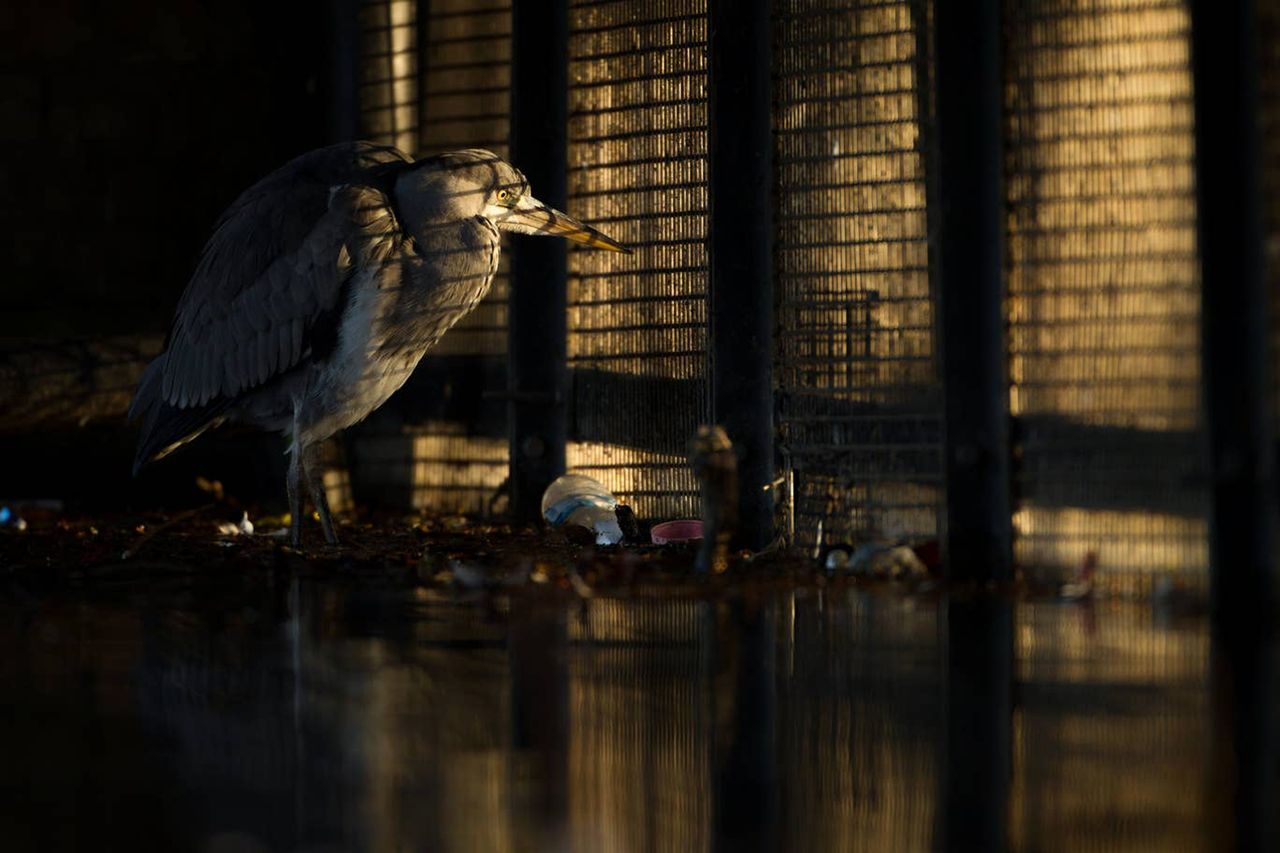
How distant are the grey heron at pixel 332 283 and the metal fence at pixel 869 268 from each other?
556 millimetres

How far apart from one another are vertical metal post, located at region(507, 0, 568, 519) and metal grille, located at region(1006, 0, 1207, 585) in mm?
2488

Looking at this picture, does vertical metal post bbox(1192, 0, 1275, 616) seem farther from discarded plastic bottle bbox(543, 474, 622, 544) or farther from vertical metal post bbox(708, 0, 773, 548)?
discarded plastic bottle bbox(543, 474, 622, 544)

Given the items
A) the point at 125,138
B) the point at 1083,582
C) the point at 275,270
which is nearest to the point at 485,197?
the point at 275,270

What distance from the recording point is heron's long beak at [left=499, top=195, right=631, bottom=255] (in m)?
6.80

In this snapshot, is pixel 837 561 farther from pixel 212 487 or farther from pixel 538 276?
pixel 212 487

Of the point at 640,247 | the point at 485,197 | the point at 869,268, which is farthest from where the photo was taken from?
the point at 640,247

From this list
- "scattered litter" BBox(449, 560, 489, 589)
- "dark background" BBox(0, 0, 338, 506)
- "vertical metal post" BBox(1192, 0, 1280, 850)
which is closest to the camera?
"vertical metal post" BBox(1192, 0, 1280, 850)

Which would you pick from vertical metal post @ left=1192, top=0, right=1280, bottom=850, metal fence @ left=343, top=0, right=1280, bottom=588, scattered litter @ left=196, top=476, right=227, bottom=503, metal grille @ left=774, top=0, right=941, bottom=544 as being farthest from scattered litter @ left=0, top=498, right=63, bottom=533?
vertical metal post @ left=1192, top=0, right=1280, bottom=850

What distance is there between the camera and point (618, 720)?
3.06 metres

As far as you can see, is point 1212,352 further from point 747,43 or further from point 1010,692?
point 747,43

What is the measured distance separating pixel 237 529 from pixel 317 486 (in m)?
0.71

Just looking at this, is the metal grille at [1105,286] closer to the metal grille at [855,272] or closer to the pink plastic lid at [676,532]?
the metal grille at [855,272]

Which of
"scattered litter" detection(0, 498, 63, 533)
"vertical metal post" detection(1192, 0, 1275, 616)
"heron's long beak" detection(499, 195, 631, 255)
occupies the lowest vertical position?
"scattered litter" detection(0, 498, 63, 533)

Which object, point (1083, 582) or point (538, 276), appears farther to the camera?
point (538, 276)
